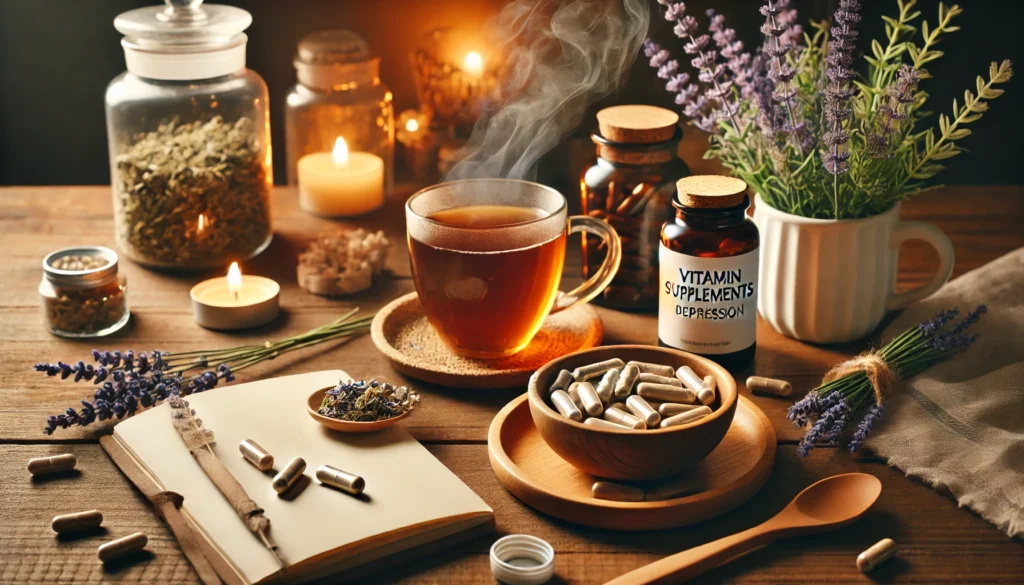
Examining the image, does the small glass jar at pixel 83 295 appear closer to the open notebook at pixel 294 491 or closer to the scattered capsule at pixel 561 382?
the open notebook at pixel 294 491

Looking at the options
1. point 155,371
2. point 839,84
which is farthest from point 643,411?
→ point 155,371

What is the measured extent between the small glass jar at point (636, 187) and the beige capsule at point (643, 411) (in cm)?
42

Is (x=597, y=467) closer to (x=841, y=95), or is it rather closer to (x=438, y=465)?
(x=438, y=465)

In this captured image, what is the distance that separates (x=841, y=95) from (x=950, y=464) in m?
0.40

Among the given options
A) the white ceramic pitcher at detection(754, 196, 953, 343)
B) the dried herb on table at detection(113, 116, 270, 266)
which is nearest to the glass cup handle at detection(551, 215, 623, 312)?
the white ceramic pitcher at detection(754, 196, 953, 343)

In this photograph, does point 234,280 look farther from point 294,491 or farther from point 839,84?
point 839,84

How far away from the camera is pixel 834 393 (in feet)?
3.68

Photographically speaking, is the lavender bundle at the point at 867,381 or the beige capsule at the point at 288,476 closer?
the beige capsule at the point at 288,476

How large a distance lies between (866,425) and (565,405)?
0.32 metres

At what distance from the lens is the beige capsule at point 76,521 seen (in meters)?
0.96

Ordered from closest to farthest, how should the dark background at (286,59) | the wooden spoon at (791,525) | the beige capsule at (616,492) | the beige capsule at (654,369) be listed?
the wooden spoon at (791,525), the beige capsule at (616,492), the beige capsule at (654,369), the dark background at (286,59)

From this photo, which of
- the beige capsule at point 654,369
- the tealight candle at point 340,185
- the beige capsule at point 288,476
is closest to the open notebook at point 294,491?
the beige capsule at point 288,476

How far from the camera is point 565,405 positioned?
3.31 ft

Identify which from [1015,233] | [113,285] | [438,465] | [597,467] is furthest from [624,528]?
[1015,233]
